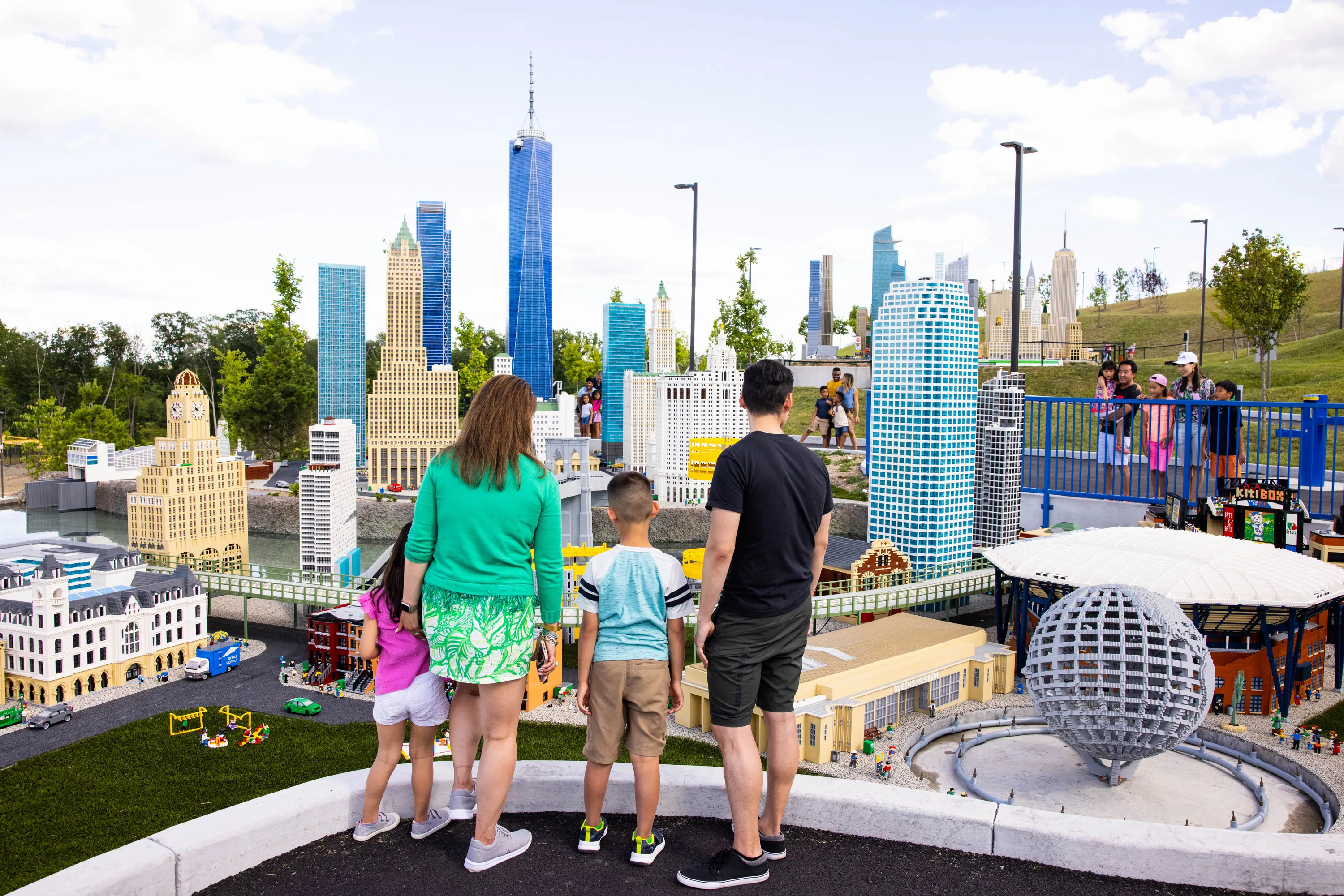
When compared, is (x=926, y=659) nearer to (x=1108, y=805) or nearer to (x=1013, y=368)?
(x=1108, y=805)

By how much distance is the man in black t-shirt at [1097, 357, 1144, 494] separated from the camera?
73.3 feet

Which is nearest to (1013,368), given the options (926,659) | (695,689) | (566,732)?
(926,659)

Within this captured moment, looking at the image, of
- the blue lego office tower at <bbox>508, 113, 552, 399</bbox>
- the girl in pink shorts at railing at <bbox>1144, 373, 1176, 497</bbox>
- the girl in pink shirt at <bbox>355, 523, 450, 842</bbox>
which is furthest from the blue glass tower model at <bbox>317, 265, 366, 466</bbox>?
the girl in pink shirt at <bbox>355, 523, 450, 842</bbox>

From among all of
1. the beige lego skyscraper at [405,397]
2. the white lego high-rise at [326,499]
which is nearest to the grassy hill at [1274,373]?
the white lego high-rise at [326,499]

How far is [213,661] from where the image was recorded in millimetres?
22766

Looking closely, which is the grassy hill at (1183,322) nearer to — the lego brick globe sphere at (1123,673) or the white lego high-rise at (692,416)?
the white lego high-rise at (692,416)

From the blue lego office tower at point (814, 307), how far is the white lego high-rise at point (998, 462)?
123 feet

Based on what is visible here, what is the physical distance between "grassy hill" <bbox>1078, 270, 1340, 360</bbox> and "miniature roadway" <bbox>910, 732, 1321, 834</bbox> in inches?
2104

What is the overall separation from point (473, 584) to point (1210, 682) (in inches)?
460

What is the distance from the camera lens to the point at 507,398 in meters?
5.59

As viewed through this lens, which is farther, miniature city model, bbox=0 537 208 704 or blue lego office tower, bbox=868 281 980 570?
blue lego office tower, bbox=868 281 980 570

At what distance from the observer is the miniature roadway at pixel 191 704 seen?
60.8 ft

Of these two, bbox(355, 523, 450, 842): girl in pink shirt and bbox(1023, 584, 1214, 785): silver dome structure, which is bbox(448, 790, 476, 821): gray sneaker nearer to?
bbox(355, 523, 450, 842): girl in pink shirt

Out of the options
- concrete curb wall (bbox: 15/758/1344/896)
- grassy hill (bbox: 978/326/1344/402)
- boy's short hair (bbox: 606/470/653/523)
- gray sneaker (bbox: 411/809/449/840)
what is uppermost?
grassy hill (bbox: 978/326/1344/402)
